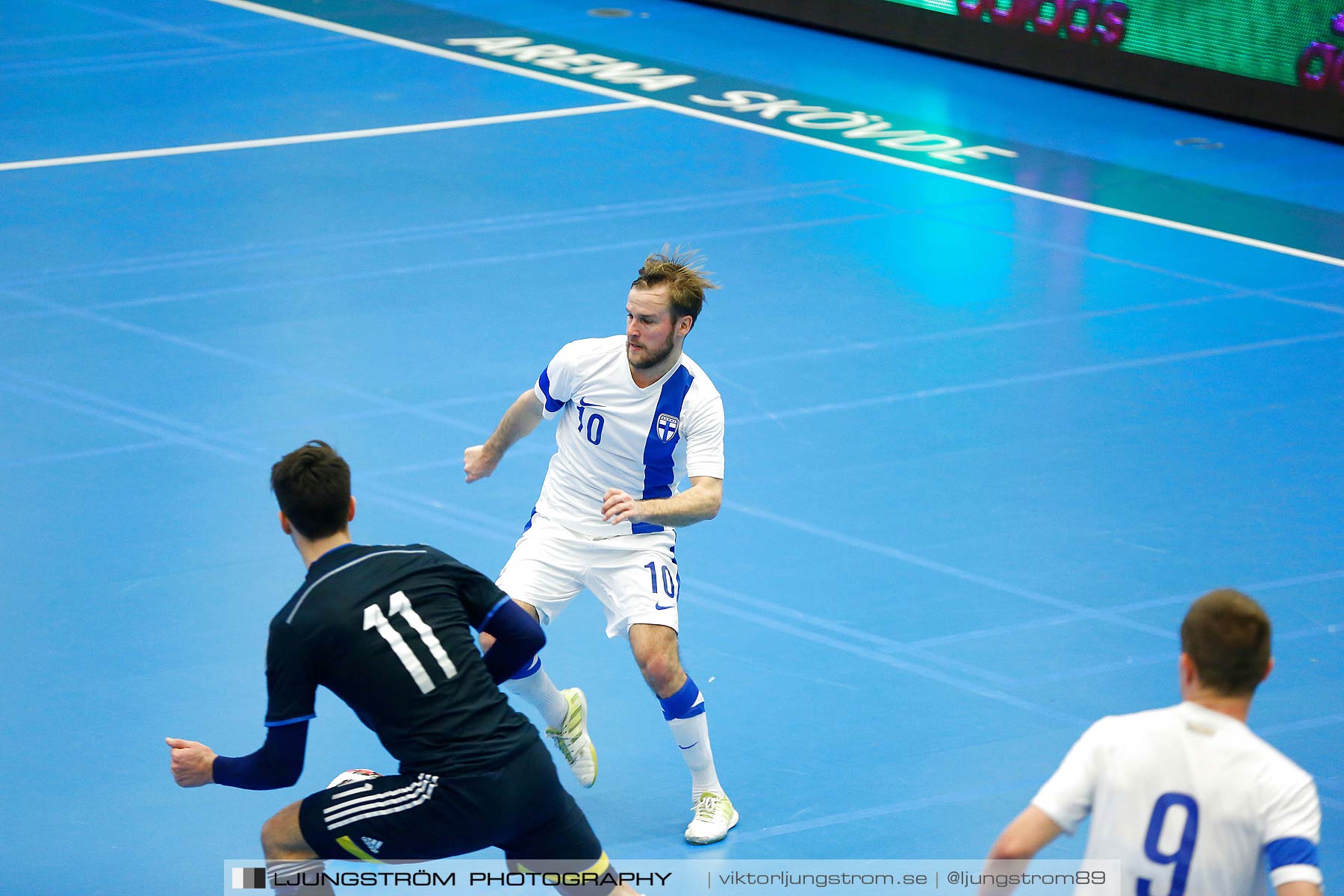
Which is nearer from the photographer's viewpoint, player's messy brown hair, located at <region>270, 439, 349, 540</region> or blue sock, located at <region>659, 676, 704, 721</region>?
player's messy brown hair, located at <region>270, 439, 349, 540</region>

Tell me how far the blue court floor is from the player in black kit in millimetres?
1567

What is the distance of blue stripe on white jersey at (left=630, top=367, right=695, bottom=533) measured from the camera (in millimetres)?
7258

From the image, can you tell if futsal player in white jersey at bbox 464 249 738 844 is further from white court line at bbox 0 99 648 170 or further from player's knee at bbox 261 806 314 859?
white court line at bbox 0 99 648 170

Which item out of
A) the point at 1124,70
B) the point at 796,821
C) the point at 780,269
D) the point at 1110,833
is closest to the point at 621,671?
the point at 796,821

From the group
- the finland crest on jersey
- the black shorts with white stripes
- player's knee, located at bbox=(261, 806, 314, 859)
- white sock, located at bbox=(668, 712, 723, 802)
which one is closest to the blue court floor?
white sock, located at bbox=(668, 712, 723, 802)

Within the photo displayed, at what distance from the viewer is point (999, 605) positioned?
9.13 m

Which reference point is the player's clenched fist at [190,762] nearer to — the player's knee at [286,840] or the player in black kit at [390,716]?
the player in black kit at [390,716]

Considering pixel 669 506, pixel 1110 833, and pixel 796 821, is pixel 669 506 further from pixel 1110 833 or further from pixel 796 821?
pixel 1110 833

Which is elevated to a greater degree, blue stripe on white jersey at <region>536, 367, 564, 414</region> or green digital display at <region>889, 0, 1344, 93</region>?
green digital display at <region>889, 0, 1344, 93</region>

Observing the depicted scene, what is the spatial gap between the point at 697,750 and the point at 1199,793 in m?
3.03

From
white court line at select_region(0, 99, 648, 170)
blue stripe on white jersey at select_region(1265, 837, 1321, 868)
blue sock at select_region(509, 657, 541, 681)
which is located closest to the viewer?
blue stripe on white jersey at select_region(1265, 837, 1321, 868)

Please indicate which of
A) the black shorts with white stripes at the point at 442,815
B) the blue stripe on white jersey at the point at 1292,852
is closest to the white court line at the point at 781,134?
the black shorts with white stripes at the point at 442,815

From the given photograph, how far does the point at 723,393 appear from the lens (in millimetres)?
11875

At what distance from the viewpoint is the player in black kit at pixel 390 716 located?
514cm
